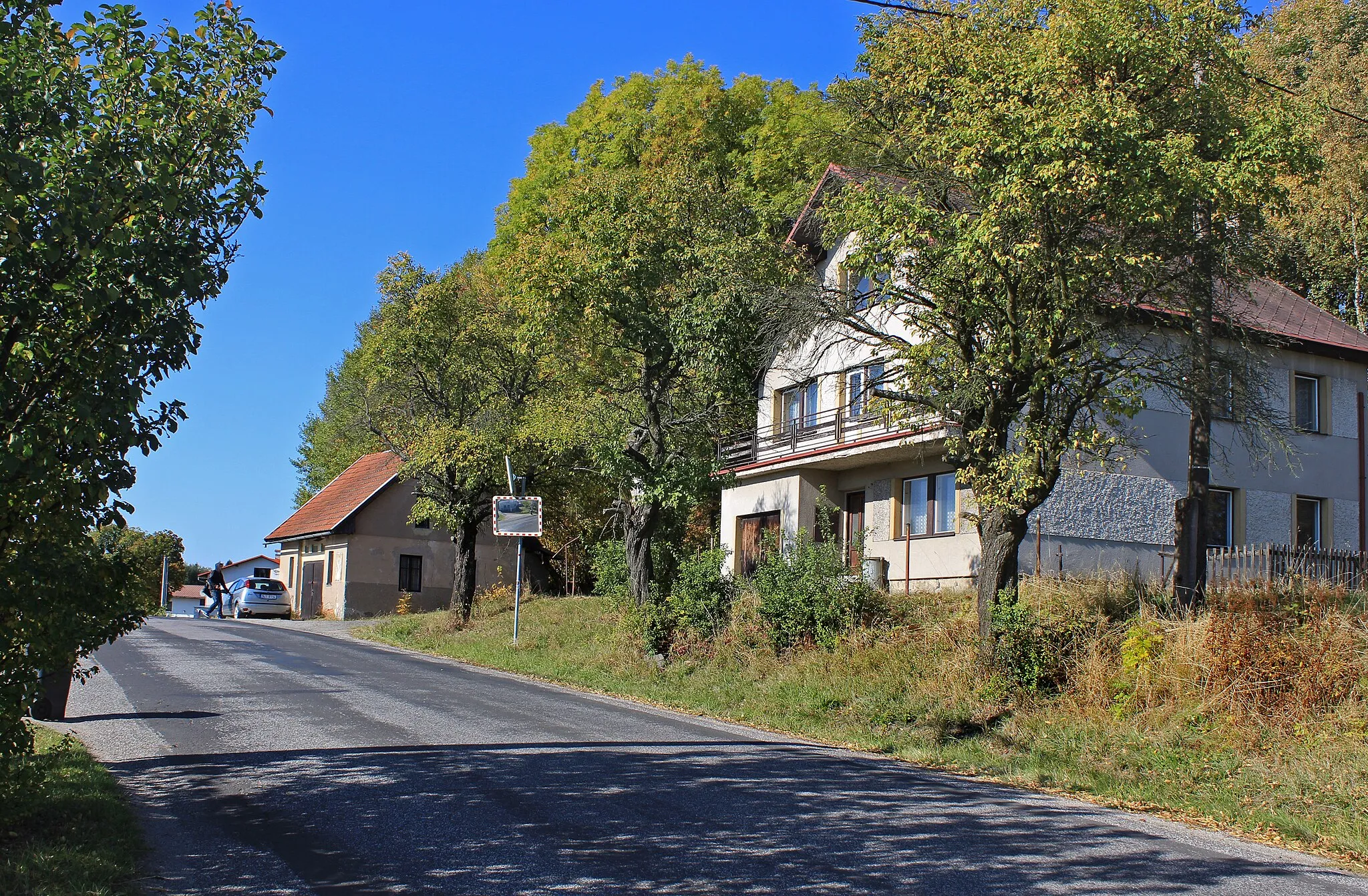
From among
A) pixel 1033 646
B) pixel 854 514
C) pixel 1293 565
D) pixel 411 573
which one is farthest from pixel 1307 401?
pixel 411 573

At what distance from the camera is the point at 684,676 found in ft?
66.1

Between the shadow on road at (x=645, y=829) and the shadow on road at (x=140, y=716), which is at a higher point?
the shadow on road at (x=645, y=829)

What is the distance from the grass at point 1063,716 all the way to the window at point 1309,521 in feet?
37.6

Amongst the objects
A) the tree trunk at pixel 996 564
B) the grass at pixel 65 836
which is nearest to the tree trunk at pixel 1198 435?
the tree trunk at pixel 996 564

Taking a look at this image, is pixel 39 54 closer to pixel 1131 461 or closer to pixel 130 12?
pixel 130 12

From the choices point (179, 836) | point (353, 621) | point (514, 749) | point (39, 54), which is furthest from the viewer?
point (353, 621)

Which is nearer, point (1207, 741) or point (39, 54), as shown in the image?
point (39, 54)

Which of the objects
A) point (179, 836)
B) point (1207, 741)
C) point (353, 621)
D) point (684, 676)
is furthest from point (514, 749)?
point (353, 621)

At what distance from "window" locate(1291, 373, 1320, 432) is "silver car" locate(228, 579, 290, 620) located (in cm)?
3656

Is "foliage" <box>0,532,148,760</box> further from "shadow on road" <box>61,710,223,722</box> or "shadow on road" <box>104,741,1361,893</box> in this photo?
"shadow on road" <box>61,710,223,722</box>

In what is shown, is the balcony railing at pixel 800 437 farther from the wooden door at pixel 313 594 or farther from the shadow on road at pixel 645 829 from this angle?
the wooden door at pixel 313 594

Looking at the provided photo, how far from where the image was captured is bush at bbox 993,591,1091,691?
49.8 ft

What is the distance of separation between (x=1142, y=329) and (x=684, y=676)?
32.7 ft

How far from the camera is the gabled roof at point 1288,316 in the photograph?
82.6ft
